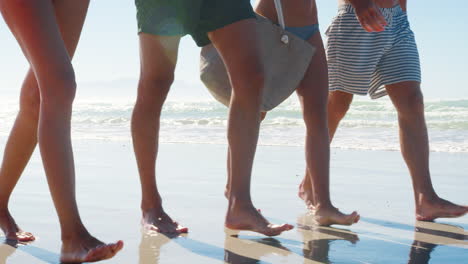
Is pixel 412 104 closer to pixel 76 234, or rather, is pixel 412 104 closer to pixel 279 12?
pixel 279 12

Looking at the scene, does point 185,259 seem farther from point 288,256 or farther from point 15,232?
point 15,232

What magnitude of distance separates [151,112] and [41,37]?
921 millimetres

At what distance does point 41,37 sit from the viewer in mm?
2174

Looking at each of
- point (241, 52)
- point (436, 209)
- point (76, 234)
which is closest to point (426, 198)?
point (436, 209)

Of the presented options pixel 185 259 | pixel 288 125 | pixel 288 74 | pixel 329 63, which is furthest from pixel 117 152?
pixel 288 125

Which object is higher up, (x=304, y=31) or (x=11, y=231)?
(x=304, y=31)

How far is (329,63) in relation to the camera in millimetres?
3803

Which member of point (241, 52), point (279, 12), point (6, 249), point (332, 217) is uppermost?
point (279, 12)

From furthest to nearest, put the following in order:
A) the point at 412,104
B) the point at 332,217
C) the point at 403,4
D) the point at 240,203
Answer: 1. the point at 403,4
2. the point at 412,104
3. the point at 332,217
4. the point at 240,203

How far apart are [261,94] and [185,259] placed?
76 centimetres

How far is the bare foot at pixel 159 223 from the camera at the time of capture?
294 centimetres

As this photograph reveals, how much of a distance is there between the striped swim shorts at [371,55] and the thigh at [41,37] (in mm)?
1905

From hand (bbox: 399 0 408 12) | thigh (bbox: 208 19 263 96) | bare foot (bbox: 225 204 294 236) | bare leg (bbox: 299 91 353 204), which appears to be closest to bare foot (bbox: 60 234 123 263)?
bare foot (bbox: 225 204 294 236)

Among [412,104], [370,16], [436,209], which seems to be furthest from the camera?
[412,104]
